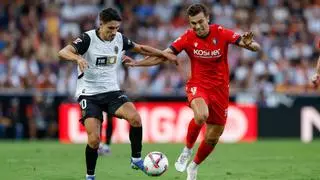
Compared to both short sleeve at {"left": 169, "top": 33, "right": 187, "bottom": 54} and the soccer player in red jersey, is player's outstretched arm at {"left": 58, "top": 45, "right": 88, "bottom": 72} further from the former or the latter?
short sleeve at {"left": 169, "top": 33, "right": 187, "bottom": 54}

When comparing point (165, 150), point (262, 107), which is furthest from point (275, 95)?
point (165, 150)

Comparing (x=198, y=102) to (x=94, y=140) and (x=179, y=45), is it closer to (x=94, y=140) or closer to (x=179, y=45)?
(x=179, y=45)

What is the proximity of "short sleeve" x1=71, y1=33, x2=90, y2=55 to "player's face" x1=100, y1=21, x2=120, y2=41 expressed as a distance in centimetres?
26

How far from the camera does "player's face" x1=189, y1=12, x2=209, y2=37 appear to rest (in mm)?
12391

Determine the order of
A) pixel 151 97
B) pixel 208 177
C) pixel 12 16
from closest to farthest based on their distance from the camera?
pixel 208 177
pixel 151 97
pixel 12 16

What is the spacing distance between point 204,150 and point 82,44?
2.28 metres

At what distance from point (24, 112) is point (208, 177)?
1207cm

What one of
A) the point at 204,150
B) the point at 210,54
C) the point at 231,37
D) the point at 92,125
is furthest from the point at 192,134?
the point at 92,125

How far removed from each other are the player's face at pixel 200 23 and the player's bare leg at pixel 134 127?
146cm

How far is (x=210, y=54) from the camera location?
1264cm

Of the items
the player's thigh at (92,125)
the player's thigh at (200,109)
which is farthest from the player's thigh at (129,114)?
the player's thigh at (200,109)

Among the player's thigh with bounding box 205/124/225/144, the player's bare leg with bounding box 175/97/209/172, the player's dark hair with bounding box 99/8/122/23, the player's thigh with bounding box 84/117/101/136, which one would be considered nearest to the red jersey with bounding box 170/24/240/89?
the player's bare leg with bounding box 175/97/209/172

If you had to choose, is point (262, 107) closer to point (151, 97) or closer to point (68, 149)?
point (151, 97)

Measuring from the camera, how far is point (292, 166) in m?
15.1
